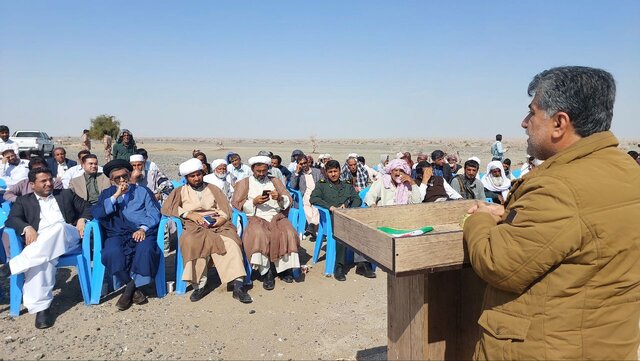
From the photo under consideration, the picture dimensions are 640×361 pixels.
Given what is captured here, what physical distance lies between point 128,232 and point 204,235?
866 mm

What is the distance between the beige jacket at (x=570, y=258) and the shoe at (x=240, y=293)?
3.48 metres

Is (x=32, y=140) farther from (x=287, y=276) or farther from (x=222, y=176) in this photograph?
(x=287, y=276)

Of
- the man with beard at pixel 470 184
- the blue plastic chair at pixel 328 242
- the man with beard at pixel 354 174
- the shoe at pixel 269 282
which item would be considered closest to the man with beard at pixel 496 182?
the man with beard at pixel 470 184

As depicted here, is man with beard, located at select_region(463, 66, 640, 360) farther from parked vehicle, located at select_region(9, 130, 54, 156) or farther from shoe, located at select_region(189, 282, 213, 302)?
parked vehicle, located at select_region(9, 130, 54, 156)

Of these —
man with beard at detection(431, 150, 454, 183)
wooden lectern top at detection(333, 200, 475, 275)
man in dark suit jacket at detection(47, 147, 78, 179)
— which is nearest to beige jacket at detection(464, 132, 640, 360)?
wooden lectern top at detection(333, 200, 475, 275)

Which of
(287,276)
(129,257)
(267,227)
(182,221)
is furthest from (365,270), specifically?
(129,257)

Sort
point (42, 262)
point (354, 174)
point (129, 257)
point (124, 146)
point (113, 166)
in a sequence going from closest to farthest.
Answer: point (42, 262) → point (129, 257) → point (113, 166) → point (354, 174) → point (124, 146)

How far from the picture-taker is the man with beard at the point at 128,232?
4.46 m

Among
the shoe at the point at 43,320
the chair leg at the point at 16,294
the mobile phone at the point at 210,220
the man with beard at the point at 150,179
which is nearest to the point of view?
the shoe at the point at 43,320

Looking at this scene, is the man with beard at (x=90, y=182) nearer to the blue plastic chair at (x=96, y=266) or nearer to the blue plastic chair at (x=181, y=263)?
the blue plastic chair at (x=96, y=266)

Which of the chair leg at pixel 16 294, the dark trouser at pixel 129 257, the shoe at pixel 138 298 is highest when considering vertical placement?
the dark trouser at pixel 129 257

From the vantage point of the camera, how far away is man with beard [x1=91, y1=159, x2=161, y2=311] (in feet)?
14.6

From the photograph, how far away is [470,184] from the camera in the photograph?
6.92 m

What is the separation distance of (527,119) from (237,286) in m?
3.89
